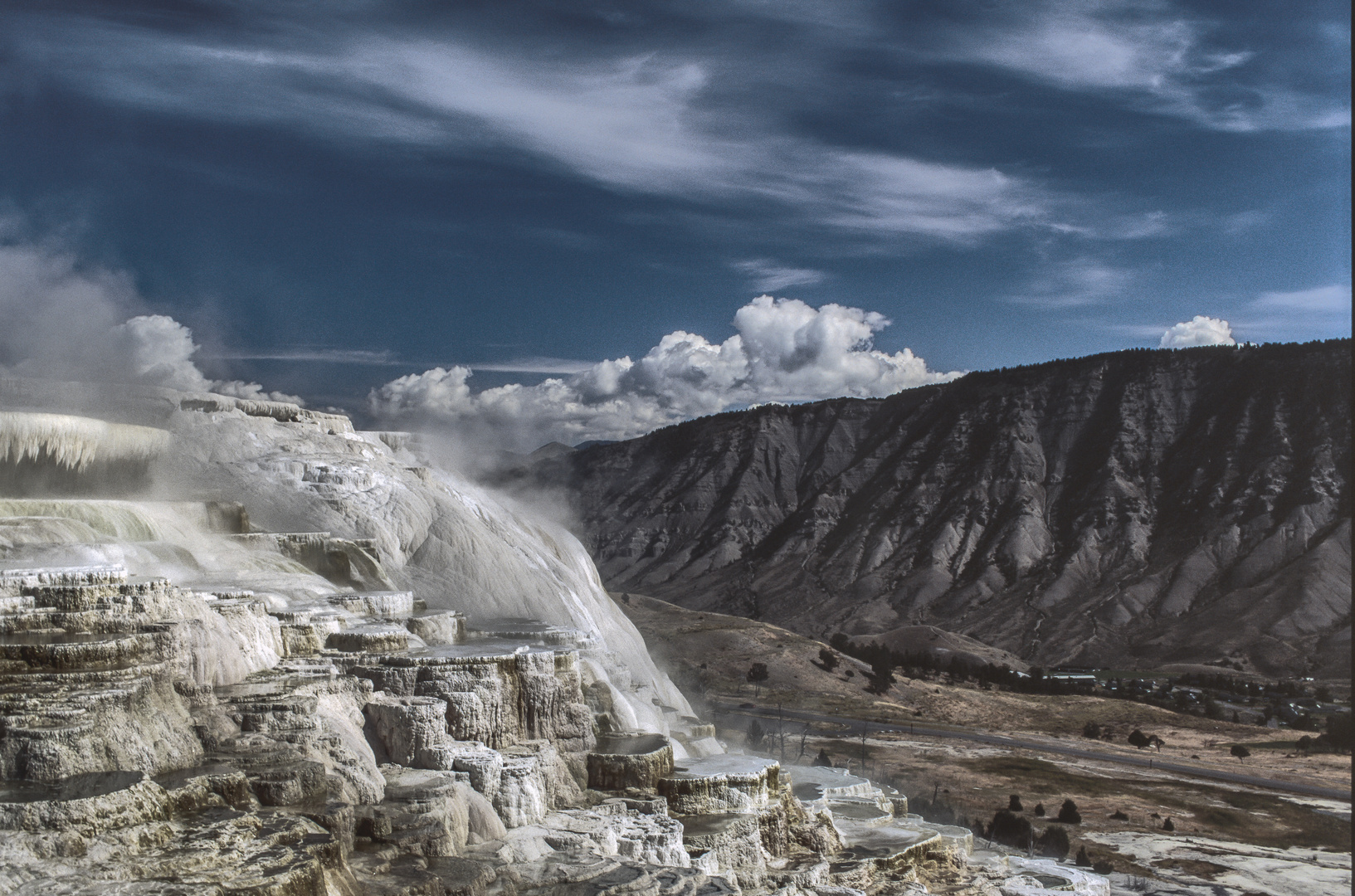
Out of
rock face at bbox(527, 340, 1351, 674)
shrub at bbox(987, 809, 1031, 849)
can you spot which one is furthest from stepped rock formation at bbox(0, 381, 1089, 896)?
rock face at bbox(527, 340, 1351, 674)

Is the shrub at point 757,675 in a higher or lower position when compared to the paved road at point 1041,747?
higher

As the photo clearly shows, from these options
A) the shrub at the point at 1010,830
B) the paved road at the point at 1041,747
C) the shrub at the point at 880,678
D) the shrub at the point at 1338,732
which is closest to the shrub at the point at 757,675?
the paved road at the point at 1041,747

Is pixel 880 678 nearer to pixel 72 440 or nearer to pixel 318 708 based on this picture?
pixel 72 440

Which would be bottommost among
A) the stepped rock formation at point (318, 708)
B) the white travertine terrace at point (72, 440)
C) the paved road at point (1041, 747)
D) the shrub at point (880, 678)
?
the paved road at point (1041, 747)

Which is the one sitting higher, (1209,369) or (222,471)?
(1209,369)

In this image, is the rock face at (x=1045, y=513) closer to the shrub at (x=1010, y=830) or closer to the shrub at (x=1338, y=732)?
the shrub at (x=1338, y=732)

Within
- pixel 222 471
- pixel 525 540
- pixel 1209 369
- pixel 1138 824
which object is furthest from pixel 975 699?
pixel 1209 369

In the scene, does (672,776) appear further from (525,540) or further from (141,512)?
(525,540)
